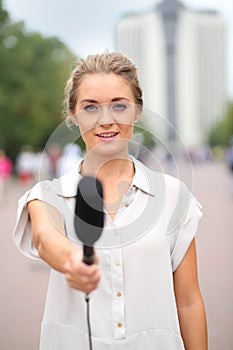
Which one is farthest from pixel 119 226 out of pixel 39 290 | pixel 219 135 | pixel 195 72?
pixel 219 135

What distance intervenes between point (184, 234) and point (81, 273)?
587 millimetres

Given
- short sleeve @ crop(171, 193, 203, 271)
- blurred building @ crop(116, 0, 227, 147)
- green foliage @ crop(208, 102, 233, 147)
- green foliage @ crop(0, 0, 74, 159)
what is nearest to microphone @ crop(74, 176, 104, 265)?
short sleeve @ crop(171, 193, 203, 271)

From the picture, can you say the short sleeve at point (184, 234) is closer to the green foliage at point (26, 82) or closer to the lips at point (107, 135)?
the lips at point (107, 135)

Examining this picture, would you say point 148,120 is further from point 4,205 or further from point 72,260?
point 4,205

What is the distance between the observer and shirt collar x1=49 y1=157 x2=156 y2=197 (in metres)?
1.46

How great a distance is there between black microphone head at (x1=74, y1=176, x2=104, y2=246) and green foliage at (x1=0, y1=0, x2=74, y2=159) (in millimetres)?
15275

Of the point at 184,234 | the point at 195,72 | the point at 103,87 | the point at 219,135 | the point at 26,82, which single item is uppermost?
the point at 103,87

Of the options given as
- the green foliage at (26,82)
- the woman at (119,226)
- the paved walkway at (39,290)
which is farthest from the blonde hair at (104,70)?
the green foliage at (26,82)

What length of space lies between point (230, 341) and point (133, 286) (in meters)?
2.98

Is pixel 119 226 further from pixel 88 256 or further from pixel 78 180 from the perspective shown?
pixel 88 256

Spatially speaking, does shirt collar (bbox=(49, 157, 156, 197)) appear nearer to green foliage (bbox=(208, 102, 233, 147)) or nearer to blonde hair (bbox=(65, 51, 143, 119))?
blonde hair (bbox=(65, 51, 143, 119))

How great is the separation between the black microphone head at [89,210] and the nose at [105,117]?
32 cm

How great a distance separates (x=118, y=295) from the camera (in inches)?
58.8

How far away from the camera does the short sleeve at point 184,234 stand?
1.56m
